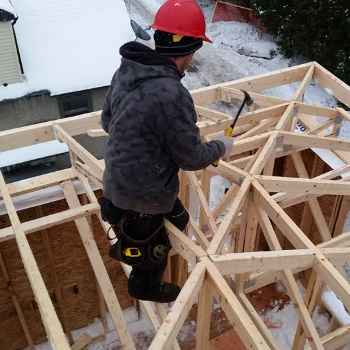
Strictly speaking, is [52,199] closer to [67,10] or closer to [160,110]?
[160,110]

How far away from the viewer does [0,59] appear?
9422mm

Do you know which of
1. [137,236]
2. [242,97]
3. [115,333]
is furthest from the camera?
[115,333]

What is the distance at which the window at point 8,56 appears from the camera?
932cm

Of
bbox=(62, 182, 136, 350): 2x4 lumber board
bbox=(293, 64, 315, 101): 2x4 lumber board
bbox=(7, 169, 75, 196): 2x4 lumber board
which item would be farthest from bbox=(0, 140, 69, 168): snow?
bbox=(293, 64, 315, 101): 2x4 lumber board

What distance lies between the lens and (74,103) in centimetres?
1069

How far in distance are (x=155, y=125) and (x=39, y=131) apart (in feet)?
9.34

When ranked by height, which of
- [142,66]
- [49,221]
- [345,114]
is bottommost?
[49,221]

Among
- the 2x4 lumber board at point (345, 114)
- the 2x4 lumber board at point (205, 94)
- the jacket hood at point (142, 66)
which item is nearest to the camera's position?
the jacket hood at point (142, 66)

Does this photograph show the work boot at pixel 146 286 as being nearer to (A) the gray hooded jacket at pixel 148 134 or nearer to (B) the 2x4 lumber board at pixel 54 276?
(A) the gray hooded jacket at pixel 148 134

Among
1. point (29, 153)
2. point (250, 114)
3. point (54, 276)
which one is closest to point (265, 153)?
point (250, 114)

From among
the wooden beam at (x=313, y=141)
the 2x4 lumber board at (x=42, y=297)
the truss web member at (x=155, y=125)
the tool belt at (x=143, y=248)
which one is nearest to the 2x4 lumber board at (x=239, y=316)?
the tool belt at (x=143, y=248)

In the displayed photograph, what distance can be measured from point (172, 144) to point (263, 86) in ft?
12.6

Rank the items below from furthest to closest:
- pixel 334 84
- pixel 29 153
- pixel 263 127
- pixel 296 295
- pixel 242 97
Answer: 1. pixel 29 153
2. pixel 334 84
3. pixel 263 127
4. pixel 242 97
5. pixel 296 295

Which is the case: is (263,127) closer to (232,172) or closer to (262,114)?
(262,114)
